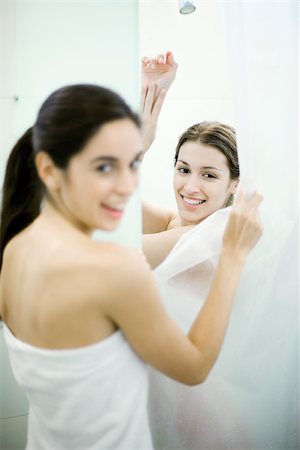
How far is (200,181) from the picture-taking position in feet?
3.63

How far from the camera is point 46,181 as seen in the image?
0.58 m

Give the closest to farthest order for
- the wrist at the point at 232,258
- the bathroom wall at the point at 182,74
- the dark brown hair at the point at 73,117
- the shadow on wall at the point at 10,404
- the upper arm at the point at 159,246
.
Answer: the dark brown hair at the point at 73,117 < the wrist at the point at 232,258 < the upper arm at the point at 159,246 < the shadow on wall at the point at 10,404 < the bathroom wall at the point at 182,74

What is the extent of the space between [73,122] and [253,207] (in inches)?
15.4

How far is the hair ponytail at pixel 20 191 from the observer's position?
0.72 meters

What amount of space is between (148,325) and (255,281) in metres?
0.40

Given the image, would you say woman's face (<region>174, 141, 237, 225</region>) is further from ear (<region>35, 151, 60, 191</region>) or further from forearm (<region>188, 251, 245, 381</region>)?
ear (<region>35, 151, 60, 191</region>)

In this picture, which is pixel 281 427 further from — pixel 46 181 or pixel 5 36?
pixel 5 36

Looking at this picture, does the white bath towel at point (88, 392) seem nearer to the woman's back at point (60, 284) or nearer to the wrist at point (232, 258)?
the woman's back at point (60, 284)

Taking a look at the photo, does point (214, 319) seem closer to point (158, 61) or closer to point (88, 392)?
point (88, 392)

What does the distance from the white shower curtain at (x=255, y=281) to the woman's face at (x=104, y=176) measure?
0.83 feet

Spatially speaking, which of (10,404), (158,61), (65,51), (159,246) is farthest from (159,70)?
(10,404)

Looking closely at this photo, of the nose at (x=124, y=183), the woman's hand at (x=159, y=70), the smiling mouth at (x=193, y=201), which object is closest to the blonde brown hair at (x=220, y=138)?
the smiling mouth at (x=193, y=201)

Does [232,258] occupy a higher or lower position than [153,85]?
lower

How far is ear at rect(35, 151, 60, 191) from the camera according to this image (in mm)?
561
